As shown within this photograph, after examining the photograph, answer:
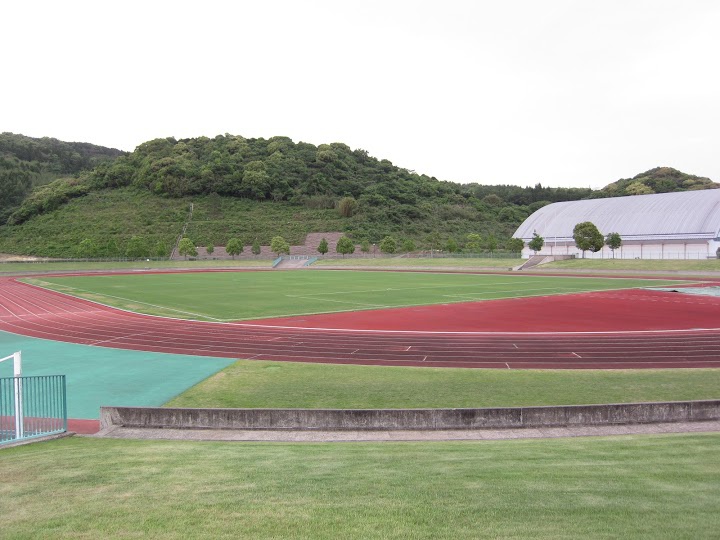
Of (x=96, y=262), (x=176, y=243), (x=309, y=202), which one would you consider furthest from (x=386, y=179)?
(x=96, y=262)

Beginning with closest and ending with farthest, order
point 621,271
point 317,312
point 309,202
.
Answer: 1. point 317,312
2. point 621,271
3. point 309,202

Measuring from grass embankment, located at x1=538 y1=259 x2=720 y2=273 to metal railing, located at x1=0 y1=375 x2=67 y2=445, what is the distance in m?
52.1

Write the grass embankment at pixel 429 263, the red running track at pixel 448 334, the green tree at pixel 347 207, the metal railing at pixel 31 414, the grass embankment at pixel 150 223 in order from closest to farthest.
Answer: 1. the metal railing at pixel 31 414
2. the red running track at pixel 448 334
3. the grass embankment at pixel 429 263
4. the grass embankment at pixel 150 223
5. the green tree at pixel 347 207

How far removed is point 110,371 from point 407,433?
8401mm

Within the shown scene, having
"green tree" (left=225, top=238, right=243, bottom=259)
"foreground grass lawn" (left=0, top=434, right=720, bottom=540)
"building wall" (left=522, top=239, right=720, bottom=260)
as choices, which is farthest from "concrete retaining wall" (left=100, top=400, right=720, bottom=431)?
"green tree" (left=225, top=238, right=243, bottom=259)

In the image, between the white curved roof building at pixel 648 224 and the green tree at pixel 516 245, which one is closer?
the white curved roof building at pixel 648 224

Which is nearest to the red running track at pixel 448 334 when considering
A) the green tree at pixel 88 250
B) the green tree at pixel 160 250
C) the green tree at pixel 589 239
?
the green tree at pixel 589 239

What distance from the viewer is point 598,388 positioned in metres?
11.4

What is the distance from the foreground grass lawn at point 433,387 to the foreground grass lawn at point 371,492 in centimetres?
305

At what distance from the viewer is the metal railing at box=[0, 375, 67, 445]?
8586 millimetres

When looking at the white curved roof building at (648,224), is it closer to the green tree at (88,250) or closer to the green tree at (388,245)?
the green tree at (388,245)

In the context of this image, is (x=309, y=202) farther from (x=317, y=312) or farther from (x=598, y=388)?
(x=598, y=388)

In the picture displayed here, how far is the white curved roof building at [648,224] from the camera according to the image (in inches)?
2739

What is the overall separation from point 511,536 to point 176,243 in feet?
316
